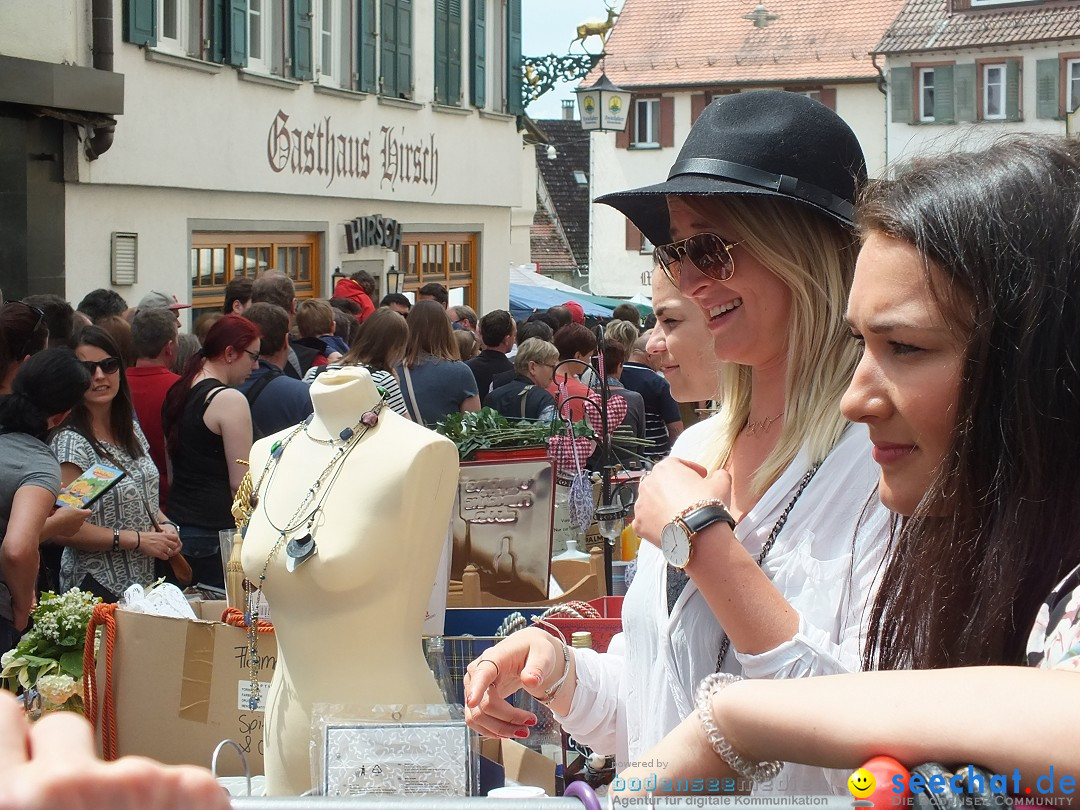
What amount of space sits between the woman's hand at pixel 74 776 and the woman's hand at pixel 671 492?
101 cm

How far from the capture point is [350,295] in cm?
1103

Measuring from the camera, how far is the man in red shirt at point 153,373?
5746 mm

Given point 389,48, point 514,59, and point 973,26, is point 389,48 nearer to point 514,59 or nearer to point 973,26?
point 514,59

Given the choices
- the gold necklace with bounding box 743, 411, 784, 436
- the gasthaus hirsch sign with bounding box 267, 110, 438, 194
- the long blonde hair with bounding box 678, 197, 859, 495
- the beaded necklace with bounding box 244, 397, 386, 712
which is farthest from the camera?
the gasthaus hirsch sign with bounding box 267, 110, 438, 194

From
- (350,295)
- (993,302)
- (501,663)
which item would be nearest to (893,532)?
(993,302)

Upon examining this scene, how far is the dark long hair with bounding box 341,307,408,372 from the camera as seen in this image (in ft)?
21.7

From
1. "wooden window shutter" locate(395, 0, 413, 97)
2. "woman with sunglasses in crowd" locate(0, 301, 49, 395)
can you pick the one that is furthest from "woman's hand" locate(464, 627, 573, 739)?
"wooden window shutter" locate(395, 0, 413, 97)

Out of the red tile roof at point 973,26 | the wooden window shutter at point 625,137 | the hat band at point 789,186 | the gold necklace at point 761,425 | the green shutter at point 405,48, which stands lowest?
the gold necklace at point 761,425

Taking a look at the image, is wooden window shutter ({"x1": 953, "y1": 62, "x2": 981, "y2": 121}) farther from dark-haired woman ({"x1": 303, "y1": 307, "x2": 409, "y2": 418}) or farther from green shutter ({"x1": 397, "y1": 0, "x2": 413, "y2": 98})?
dark-haired woman ({"x1": 303, "y1": 307, "x2": 409, "y2": 418})

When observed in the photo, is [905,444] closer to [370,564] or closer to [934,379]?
[934,379]

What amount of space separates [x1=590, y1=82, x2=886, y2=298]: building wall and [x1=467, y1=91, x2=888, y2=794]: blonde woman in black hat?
35.6 m

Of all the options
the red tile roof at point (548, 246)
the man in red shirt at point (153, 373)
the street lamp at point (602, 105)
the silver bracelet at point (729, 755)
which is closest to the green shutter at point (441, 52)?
the street lamp at point (602, 105)

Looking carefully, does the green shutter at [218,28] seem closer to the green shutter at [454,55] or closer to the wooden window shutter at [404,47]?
the wooden window shutter at [404,47]

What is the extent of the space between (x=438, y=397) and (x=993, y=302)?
18.5 feet
